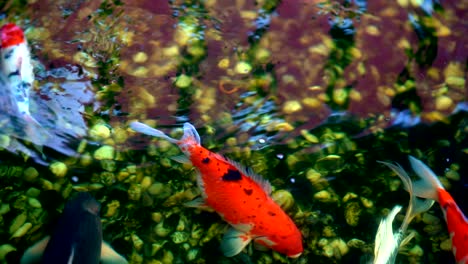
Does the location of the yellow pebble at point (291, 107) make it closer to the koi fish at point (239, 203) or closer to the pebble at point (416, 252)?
the koi fish at point (239, 203)

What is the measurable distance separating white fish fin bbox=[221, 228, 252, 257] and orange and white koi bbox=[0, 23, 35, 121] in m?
1.26

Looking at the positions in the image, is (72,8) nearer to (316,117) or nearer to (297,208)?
(316,117)

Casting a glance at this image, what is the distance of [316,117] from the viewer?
10.2 ft

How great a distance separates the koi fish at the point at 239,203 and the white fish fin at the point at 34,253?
0.72 metres

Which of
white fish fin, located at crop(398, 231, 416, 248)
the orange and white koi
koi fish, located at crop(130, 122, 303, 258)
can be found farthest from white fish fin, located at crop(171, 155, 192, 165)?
white fish fin, located at crop(398, 231, 416, 248)

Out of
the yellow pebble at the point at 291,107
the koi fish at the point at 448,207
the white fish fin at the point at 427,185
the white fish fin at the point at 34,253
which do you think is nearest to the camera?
the white fish fin at the point at 34,253

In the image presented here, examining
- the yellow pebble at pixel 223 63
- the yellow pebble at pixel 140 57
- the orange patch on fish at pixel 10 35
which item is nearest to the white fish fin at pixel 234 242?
the yellow pebble at pixel 223 63

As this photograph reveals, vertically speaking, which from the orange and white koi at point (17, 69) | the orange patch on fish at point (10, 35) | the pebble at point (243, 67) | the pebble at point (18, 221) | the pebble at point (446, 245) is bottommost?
the pebble at point (446, 245)

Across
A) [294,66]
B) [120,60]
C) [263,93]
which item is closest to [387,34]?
[294,66]

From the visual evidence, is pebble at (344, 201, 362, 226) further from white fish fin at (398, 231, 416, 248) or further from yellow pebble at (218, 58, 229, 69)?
yellow pebble at (218, 58, 229, 69)

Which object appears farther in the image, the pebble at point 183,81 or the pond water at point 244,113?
the pebble at point 183,81

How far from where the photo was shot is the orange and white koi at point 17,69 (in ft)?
9.12

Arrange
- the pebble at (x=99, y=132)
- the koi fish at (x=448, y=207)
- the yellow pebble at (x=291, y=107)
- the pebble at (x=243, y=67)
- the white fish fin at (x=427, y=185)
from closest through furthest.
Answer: the koi fish at (x=448, y=207) → the white fish fin at (x=427, y=185) → the pebble at (x=99, y=132) → the yellow pebble at (x=291, y=107) → the pebble at (x=243, y=67)

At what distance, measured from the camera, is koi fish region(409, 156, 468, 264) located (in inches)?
101
